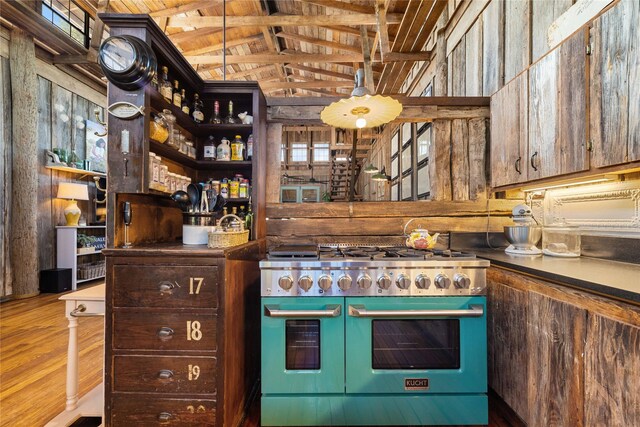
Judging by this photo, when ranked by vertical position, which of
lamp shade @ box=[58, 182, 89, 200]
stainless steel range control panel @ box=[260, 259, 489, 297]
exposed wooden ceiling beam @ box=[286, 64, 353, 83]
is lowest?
stainless steel range control panel @ box=[260, 259, 489, 297]

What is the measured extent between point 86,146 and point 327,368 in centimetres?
674

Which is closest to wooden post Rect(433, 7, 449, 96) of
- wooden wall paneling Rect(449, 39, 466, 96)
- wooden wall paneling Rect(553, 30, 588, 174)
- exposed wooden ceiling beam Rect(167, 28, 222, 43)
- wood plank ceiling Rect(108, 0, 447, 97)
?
wooden wall paneling Rect(449, 39, 466, 96)

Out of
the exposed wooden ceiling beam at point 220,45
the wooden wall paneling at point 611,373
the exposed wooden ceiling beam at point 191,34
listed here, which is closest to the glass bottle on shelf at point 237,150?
the wooden wall paneling at point 611,373

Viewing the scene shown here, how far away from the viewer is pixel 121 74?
1513 mm

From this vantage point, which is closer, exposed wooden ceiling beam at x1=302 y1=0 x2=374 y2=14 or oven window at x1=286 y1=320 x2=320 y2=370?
oven window at x1=286 y1=320 x2=320 y2=370

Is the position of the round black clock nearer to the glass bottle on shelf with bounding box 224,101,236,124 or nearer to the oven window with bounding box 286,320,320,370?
the glass bottle on shelf with bounding box 224,101,236,124

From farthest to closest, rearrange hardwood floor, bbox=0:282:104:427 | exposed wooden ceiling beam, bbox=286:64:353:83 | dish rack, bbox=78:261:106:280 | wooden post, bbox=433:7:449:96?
exposed wooden ceiling beam, bbox=286:64:353:83 → dish rack, bbox=78:261:106:280 → wooden post, bbox=433:7:449:96 → hardwood floor, bbox=0:282:104:427

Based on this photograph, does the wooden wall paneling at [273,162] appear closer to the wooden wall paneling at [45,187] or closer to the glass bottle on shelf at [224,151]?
the glass bottle on shelf at [224,151]

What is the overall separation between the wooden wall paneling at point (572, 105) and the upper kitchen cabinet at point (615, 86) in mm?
45

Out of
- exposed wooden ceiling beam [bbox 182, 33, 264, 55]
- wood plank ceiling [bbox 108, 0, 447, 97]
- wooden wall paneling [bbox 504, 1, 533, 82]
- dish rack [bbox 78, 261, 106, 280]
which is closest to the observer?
wooden wall paneling [bbox 504, 1, 533, 82]

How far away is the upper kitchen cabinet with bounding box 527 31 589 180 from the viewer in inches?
61.5

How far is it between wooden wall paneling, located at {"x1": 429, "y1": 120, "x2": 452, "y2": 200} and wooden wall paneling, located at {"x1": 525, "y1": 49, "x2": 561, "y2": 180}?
676 mm

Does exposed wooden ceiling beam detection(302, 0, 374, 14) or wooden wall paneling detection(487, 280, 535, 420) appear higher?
exposed wooden ceiling beam detection(302, 0, 374, 14)

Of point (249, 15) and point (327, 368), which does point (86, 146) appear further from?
point (327, 368)
